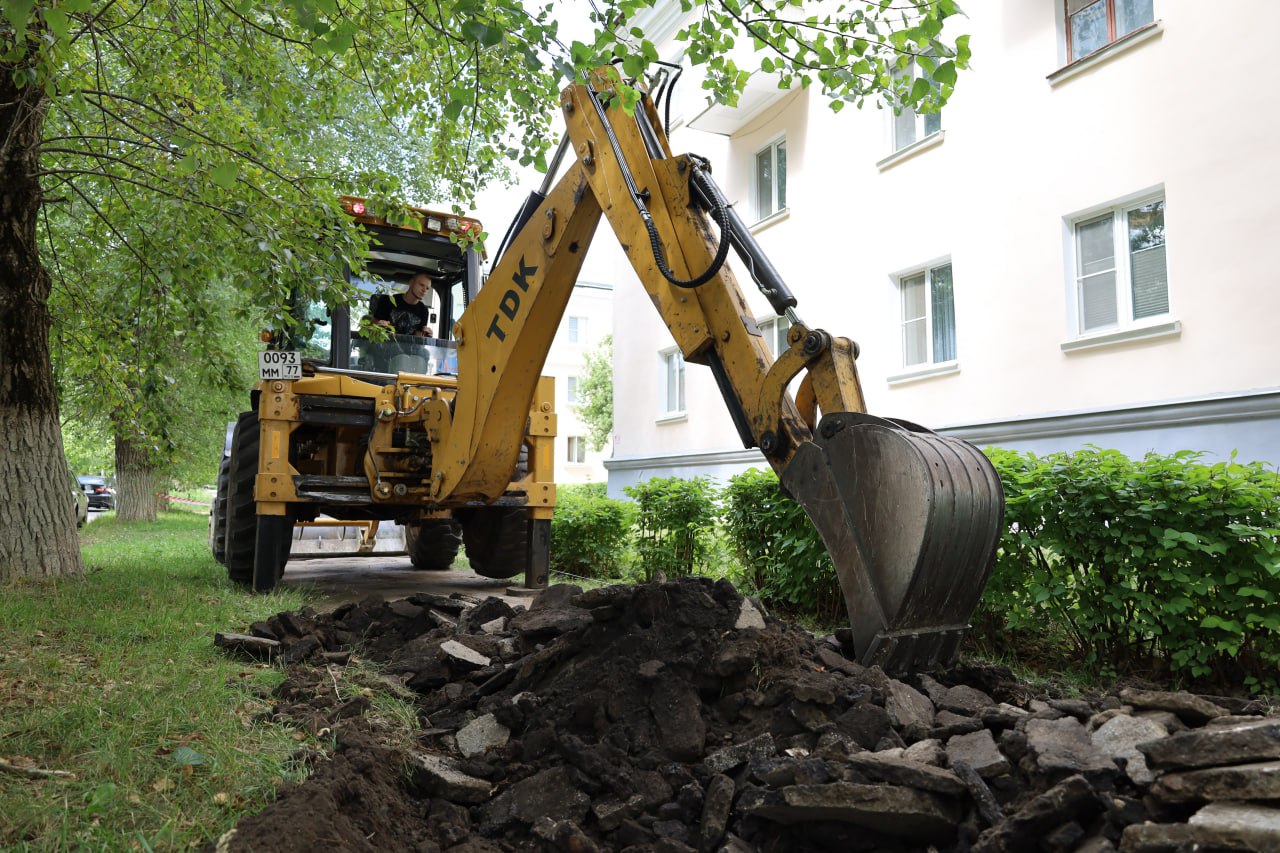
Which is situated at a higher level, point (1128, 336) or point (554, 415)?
point (1128, 336)

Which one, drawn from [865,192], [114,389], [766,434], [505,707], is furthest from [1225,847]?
[865,192]

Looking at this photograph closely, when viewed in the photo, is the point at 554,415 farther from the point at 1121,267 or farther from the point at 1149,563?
the point at 1121,267

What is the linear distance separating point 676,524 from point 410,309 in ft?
10.1

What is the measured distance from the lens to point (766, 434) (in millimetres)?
3502

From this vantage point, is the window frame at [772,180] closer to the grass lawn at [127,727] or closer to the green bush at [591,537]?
the green bush at [591,537]

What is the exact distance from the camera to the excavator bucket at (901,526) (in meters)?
3.06

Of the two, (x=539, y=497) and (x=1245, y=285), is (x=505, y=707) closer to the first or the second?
(x=539, y=497)

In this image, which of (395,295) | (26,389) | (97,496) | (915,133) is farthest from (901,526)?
(97,496)

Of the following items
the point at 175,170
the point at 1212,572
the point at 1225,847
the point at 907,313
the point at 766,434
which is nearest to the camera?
the point at 1225,847

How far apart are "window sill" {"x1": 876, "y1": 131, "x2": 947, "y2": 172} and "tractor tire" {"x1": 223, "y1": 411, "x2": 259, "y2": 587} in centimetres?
816

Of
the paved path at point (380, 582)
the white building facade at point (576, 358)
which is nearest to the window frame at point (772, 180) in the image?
the paved path at point (380, 582)

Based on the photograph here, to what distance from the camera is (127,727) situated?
10.8 feet

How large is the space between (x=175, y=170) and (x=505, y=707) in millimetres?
5482

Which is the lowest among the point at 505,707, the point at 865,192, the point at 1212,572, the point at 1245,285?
the point at 505,707
